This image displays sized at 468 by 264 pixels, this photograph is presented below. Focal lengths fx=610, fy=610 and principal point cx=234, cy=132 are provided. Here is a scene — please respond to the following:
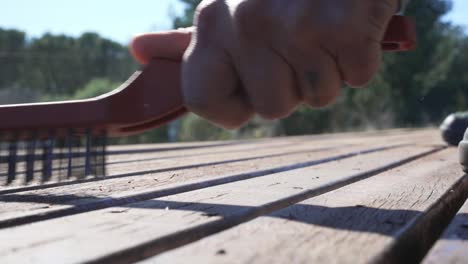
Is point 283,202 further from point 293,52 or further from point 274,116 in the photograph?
point 293,52

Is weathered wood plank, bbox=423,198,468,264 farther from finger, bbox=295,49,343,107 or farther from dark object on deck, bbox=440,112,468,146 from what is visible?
dark object on deck, bbox=440,112,468,146

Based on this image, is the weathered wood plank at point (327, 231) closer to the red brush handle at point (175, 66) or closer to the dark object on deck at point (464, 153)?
the dark object on deck at point (464, 153)

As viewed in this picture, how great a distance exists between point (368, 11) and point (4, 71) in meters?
41.1

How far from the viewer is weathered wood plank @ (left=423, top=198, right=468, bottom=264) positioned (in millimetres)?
671

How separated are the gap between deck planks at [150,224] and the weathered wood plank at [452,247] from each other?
303 millimetres

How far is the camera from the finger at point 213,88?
1118mm

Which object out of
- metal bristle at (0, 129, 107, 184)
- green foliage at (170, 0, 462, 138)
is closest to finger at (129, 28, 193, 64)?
metal bristle at (0, 129, 107, 184)

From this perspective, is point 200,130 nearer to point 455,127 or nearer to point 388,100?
point 388,100

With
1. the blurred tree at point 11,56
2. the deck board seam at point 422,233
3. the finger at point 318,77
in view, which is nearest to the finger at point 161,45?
the finger at point 318,77

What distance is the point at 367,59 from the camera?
1.02 meters

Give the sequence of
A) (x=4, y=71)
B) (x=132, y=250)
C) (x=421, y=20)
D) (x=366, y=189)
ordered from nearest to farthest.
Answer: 1. (x=132, y=250)
2. (x=366, y=189)
3. (x=421, y=20)
4. (x=4, y=71)

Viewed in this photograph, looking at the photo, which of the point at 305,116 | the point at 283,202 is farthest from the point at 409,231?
the point at 305,116

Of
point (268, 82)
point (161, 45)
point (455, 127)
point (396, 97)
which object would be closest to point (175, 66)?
point (161, 45)

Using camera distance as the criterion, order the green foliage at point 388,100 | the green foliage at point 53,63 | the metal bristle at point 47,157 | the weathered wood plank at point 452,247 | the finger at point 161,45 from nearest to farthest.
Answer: the weathered wood plank at point 452,247 → the finger at point 161,45 → the metal bristle at point 47,157 → the green foliage at point 388,100 → the green foliage at point 53,63
